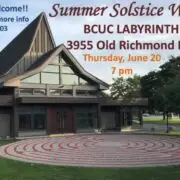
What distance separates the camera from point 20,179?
12453 millimetres

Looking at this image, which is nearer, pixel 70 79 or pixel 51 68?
pixel 51 68

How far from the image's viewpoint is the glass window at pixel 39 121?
33.5 metres

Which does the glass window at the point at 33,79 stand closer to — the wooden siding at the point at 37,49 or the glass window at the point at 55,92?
the glass window at the point at 55,92

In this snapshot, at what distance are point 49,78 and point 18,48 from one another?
29.3 feet

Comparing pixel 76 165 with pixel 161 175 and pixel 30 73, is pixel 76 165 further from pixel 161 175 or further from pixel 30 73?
pixel 30 73

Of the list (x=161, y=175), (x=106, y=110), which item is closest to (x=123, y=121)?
(x=106, y=110)

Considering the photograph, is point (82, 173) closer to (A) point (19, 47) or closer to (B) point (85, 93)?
(B) point (85, 93)

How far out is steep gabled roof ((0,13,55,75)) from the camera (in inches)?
1518

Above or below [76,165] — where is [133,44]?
above

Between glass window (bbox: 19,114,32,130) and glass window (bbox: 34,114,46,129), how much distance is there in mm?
609

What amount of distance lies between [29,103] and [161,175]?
69.9 ft

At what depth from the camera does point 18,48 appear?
41844mm

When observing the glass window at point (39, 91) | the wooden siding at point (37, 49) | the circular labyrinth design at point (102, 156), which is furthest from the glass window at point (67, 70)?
the circular labyrinth design at point (102, 156)

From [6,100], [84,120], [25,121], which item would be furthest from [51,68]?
[84,120]
